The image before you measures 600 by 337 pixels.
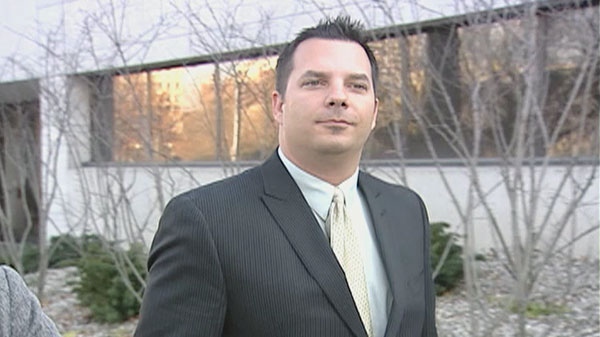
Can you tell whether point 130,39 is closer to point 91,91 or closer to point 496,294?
point 91,91

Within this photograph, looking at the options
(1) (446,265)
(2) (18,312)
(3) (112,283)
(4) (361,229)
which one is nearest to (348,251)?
(4) (361,229)

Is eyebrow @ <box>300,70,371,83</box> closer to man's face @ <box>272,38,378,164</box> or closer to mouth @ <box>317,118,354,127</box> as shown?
man's face @ <box>272,38,378,164</box>

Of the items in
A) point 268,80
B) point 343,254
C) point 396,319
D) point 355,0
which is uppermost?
point 355,0

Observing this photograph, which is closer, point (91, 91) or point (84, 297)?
point (84, 297)

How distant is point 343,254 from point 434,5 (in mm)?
5136

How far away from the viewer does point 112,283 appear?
271 inches

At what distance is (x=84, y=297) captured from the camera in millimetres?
7203

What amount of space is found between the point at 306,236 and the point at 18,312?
25.1 inches

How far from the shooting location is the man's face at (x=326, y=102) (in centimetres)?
167

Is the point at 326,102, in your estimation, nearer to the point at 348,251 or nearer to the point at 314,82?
the point at 314,82

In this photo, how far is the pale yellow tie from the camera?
1.68 meters

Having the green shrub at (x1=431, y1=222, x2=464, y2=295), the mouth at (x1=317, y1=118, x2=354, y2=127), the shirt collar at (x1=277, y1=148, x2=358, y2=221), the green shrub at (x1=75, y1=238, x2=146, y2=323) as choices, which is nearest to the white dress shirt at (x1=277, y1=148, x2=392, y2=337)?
the shirt collar at (x1=277, y1=148, x2=358, y2=221)

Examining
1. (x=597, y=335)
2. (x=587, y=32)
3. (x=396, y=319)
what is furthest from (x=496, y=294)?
(x=396, y=319)

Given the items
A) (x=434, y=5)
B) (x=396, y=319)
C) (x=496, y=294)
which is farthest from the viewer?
(x=434, y=5)
